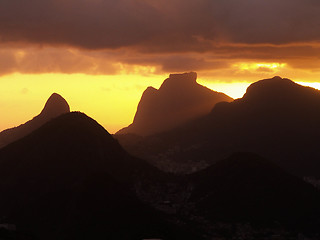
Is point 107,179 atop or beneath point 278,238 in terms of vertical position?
atop

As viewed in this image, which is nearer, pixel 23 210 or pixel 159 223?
pixel 159 223

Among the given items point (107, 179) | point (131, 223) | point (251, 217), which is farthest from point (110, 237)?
point (251, 217)

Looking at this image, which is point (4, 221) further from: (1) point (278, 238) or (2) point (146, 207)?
(1) point (278, 238)

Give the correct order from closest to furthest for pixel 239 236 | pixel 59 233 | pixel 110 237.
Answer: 1. pixel 110 237
2. pixel 59 233
3. pixel 239 236

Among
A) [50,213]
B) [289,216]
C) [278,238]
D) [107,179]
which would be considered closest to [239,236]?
[278,238]

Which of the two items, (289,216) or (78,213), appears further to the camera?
(289,216)

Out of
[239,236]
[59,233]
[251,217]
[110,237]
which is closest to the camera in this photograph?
[110,237]

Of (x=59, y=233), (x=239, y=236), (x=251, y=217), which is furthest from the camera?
(x=251, y=217)

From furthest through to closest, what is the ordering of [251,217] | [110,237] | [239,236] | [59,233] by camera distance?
[251,217] → [239,236] → [59,233] → [110,237]

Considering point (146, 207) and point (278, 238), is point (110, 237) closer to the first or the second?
point (146, 207)
